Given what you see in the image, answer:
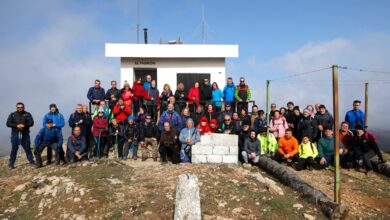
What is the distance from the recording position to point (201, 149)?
10.5m

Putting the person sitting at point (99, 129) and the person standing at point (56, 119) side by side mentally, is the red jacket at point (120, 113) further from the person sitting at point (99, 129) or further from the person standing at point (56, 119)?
the person standing at point (56, 119)

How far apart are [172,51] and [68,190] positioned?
7997 mm

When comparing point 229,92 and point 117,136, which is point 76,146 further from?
point 229,92

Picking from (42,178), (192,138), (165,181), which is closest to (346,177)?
(192,138)

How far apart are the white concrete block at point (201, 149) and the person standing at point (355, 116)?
16.1 ft

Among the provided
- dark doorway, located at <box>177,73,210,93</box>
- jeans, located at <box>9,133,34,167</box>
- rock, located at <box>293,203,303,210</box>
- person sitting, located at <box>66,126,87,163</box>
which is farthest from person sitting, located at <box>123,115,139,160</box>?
rock, located at <box>293,203,303,210</box>

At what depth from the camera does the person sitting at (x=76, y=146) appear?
10.7 metres

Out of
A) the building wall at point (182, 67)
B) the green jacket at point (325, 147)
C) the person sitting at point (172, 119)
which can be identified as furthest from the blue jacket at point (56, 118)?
the green jacket at point (325, 147)

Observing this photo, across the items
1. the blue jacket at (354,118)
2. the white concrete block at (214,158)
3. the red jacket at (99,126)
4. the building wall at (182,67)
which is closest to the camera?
the white concrete block at (214,158)

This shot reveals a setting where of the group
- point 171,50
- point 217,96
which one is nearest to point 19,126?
point 171,50

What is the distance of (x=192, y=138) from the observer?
10641 millimetres

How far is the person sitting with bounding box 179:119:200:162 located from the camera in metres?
10.6

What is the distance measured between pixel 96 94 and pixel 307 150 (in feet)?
24.3

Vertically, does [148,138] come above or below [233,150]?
above
